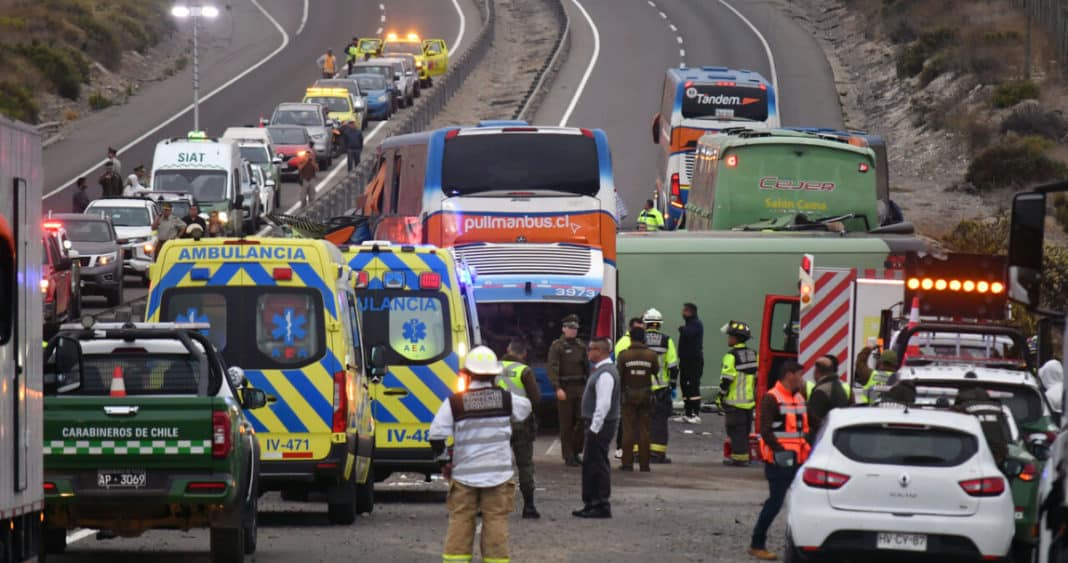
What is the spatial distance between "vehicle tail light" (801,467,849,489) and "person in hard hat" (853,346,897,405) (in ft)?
13.7

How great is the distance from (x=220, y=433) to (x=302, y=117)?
45.9 m

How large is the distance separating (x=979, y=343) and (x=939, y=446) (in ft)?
24.4

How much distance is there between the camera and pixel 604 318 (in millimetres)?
27359

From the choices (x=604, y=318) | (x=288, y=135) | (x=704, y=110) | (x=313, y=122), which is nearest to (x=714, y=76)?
(x=704, y=110)

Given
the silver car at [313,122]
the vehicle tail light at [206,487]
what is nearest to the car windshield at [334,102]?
the silver car at [313,122]

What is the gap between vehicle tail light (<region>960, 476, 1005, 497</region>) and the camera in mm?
13836

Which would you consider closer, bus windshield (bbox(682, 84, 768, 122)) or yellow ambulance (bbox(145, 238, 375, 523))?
yellow ambulance (bbox(145, 238, 375, 523))

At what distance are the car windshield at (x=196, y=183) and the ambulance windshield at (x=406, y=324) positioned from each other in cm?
2418

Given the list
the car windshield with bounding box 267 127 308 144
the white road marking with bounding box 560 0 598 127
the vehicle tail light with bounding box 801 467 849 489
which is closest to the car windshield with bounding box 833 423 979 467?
the vehicle tail light with bounding box 801 467 849 489

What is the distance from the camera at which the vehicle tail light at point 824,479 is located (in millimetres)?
14055

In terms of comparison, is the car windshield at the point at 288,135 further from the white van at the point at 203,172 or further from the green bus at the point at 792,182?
the green bus at the point at 792,182

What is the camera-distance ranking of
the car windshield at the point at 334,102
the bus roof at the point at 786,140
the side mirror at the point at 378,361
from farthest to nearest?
1. the car windshield at the point at 334,102
2. the bus roof at the point at 786,140
3. the side mirror at the point at 378,361

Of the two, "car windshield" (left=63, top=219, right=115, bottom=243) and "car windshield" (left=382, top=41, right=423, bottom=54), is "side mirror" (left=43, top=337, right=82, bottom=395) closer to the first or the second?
"car windshield" (left=63, top=219, right=115, bottom=243)

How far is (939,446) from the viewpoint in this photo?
554 inches
